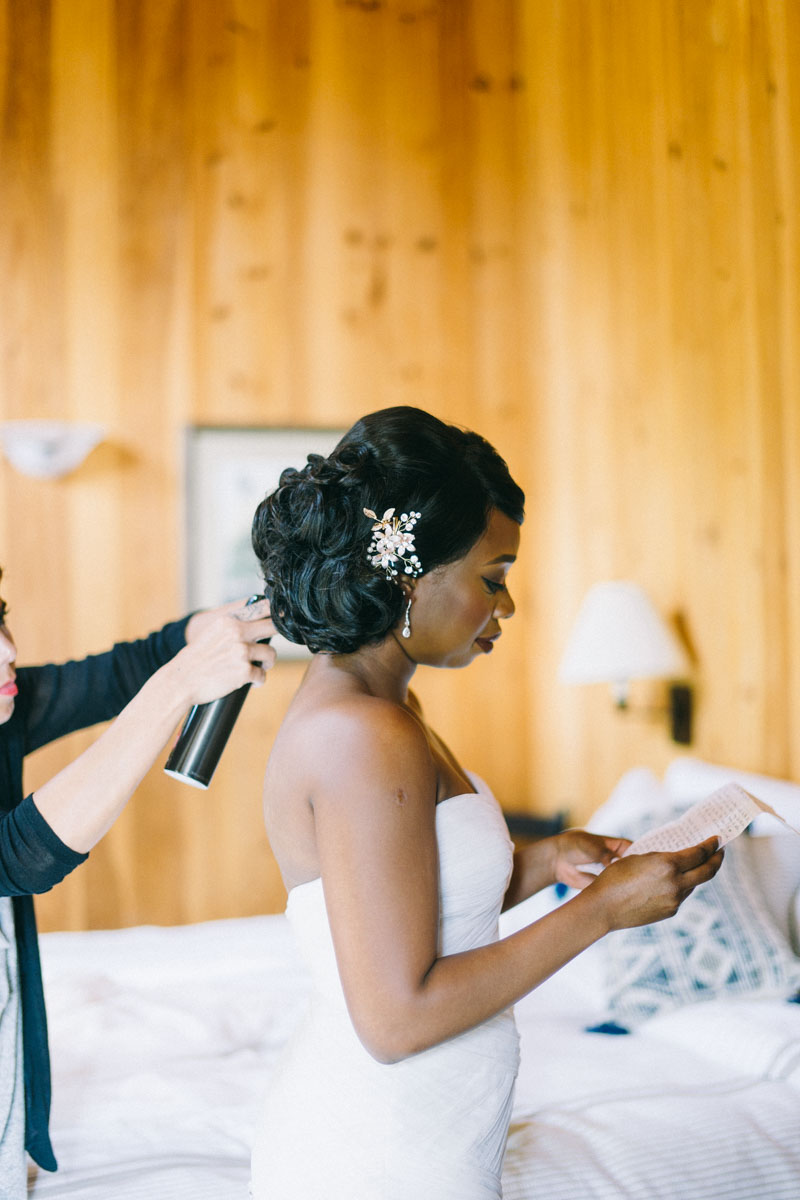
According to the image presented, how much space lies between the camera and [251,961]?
2326 mm

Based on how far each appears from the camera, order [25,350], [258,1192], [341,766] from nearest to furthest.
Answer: [341,766] < [258,1192] < [25,350]

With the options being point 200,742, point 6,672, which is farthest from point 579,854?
point 6,672

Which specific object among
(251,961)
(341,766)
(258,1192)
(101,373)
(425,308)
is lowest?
(251,961)

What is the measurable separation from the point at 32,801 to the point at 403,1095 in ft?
1.70

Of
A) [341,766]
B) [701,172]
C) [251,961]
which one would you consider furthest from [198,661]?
[701,172]

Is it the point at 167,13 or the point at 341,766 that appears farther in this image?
the point at 167,13

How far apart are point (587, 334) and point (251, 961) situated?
2278 mm

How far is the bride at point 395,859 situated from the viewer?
94 cm

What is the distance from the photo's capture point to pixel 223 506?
3.51m

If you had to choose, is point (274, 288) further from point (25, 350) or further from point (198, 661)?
point (198, 661)

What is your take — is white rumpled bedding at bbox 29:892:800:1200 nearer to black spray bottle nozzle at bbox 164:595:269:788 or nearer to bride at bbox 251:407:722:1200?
bride at bbox 251:407:722:1200

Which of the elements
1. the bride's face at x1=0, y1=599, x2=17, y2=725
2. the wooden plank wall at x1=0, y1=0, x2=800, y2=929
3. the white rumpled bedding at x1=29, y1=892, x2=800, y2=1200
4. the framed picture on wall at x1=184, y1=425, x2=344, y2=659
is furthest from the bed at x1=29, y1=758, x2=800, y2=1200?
the framed picture on wall at x1=184, y1=425, x2=344, y2=659

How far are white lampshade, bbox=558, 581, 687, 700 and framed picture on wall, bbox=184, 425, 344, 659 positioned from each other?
111cm

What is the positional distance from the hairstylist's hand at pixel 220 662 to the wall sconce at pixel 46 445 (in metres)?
2.29
